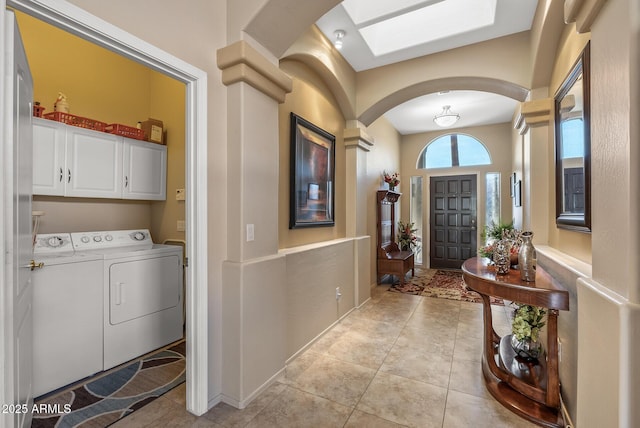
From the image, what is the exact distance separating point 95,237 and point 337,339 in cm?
253

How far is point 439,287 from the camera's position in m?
4.91

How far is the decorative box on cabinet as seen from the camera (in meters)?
4.83

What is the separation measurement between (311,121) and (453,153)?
4595 mm

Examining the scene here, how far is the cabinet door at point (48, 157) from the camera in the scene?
90.9 inches

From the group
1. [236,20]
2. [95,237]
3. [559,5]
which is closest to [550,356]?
[559,5]

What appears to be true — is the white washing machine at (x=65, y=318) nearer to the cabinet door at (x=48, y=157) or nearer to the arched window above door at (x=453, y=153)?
the cabinet door at (x=48, y=157)

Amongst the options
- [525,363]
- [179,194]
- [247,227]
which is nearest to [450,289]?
[525,363]

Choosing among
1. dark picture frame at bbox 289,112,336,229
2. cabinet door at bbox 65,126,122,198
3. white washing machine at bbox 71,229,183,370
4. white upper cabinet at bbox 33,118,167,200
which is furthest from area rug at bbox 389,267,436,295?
cabinet door at bbox 65,126,122,198

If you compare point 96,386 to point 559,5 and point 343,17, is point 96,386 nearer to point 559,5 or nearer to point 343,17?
point 343,17

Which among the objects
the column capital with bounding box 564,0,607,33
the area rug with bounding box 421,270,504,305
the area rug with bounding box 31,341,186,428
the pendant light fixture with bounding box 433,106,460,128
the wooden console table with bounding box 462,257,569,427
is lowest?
the area rug with bounding box 31,341,186,428

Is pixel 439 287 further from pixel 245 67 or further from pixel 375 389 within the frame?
pixel 245 67

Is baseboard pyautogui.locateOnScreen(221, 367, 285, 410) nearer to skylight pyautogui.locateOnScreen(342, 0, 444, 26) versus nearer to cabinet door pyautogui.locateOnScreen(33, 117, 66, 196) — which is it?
cabinet door pyautogui.locateOnScreen(33, 117, 66, 196)

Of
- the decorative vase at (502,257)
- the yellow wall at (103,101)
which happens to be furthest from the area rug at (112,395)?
the decorative vase at (502,257)

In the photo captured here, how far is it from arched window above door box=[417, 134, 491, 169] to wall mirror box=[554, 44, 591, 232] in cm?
420
